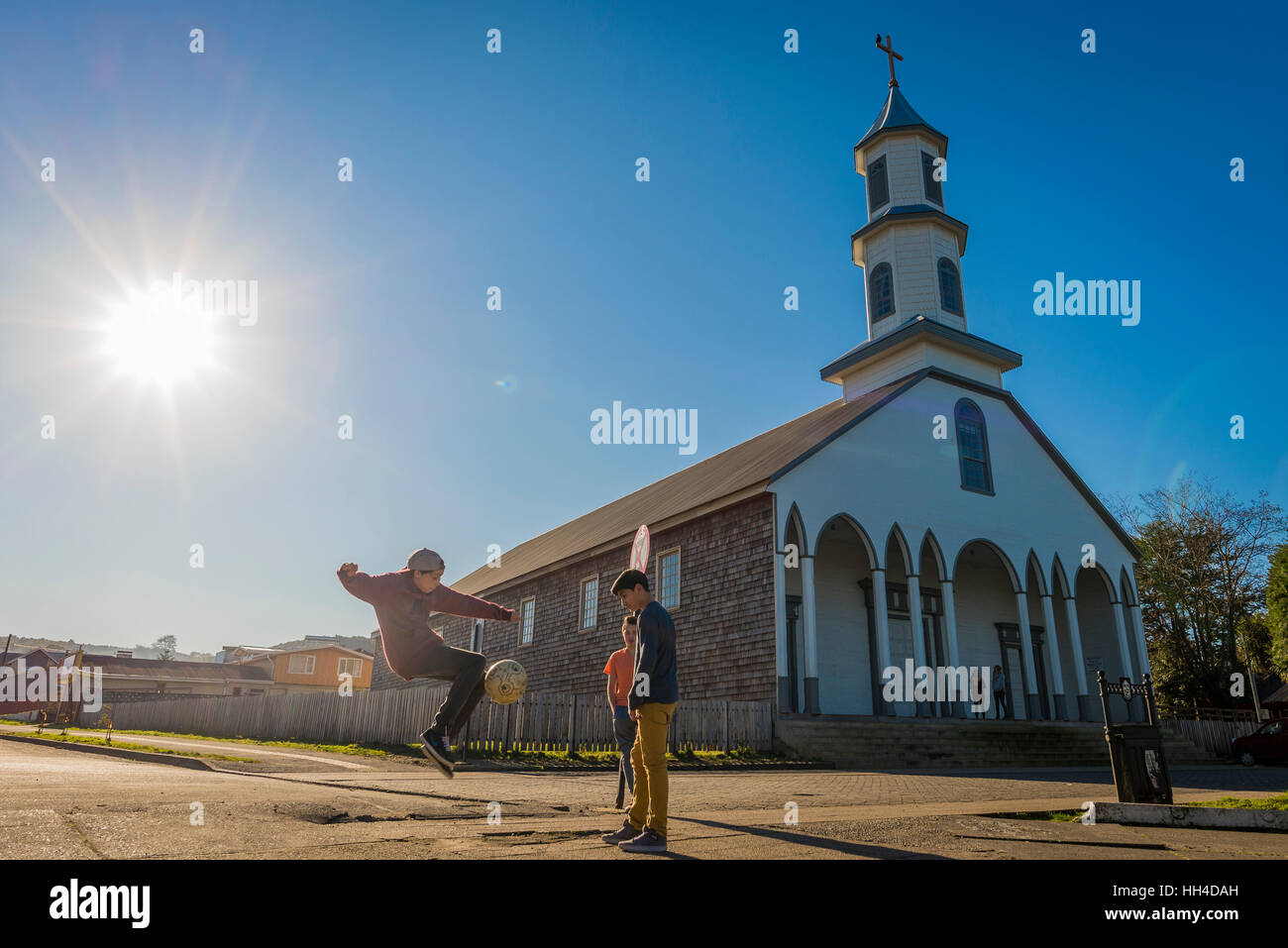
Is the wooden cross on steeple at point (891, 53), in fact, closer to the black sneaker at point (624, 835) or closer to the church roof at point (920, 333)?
the church roof at point (920, 333)

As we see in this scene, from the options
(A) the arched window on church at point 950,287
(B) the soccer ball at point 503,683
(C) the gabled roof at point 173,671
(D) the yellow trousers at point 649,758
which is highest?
(A) the arched window on church at point 950,287

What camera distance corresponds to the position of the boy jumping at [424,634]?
5660 mm

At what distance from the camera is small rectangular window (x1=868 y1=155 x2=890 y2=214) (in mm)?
28252

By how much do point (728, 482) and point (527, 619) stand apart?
11.5 m

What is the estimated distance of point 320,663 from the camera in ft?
207

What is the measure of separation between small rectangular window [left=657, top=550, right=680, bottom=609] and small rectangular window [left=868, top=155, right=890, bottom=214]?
14.5 meters

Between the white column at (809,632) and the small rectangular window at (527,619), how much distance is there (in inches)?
501

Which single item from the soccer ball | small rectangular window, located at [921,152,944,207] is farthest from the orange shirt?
small rectangular window, located at [921,152,944,207]

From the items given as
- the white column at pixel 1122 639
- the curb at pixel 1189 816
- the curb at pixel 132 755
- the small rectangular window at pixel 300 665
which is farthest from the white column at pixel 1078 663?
the small rectangular window at pixel 300 665

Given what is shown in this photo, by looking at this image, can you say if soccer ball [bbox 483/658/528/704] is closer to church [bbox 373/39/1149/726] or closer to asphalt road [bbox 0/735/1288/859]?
asphalt road [bbox 0/735/1288/859]
